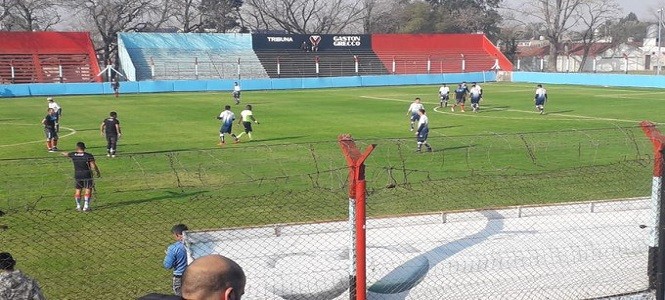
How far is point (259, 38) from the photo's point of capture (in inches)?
2734

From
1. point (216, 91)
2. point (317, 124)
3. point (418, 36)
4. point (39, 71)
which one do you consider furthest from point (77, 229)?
point (418, 36)

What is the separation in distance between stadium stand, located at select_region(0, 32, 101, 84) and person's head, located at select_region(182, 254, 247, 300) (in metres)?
56.9

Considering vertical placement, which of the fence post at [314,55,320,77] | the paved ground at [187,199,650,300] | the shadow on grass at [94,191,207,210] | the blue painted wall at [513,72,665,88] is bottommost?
the shadow on grass at [94,191,207,210]

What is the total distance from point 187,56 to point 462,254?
59.9 metres

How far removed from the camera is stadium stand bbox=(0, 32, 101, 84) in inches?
2279

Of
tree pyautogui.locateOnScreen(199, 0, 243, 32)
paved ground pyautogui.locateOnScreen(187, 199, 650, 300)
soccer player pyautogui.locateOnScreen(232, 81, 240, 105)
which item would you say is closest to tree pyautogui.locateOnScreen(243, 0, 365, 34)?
tree pyautogui.locateOnScreen(199, 0, 243, 32)

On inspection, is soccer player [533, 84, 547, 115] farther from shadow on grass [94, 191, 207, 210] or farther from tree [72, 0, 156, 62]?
tree [72, 0, 156, 62]

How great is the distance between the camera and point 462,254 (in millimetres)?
9266

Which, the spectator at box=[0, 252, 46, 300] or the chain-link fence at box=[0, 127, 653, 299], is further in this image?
the chain-link fence at box=[0, 127, 653, 299]

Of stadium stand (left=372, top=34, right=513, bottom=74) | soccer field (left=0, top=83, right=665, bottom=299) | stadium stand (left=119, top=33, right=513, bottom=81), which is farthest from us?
stadium stand (left=372, top=34, right=513, bottom=74)

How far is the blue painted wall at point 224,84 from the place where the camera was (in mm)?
51156

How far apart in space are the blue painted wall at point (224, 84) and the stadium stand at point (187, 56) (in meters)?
5.81

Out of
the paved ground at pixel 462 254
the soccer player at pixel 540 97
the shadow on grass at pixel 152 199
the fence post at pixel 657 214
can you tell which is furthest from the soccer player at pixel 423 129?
the fence post at pixel 657 214

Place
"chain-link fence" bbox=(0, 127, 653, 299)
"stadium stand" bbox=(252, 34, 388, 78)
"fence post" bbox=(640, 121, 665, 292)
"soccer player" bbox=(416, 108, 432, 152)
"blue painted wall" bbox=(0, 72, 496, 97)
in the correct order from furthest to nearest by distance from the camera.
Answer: "stadium stand" bbox=(252, 34, 388, 78)
"blue painted wall" bbox=(0, 72, 496, 97)
"soccer player" bbox=(416, 108, 432, 152)
"chain-link fence" bbox=(0, 127, 653, 299)
"fence post" bbox=(640, 121, 665, 292)
